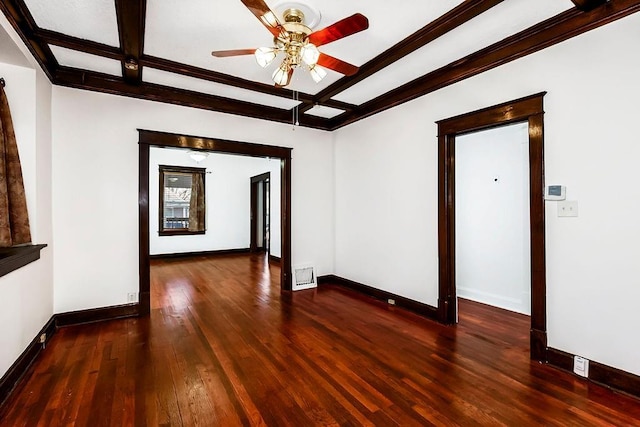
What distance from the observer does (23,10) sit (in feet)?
7.50

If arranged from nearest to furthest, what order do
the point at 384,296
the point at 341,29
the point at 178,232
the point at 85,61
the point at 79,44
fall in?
the point at 341,29 → the point at 79,44 → the point at 85,61 → the point at 384,296 → the point at 178,232

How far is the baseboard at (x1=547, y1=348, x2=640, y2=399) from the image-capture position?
6.96 feet

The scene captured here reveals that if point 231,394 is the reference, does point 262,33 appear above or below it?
above

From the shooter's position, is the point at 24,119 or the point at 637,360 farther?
the point at 24,119

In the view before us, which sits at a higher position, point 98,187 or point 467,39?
point 467,39

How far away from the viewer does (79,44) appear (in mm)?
2779

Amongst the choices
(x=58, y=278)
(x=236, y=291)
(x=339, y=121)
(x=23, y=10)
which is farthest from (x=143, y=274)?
(x=339, y=121)

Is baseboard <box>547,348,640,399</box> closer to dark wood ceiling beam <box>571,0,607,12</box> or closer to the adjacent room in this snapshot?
the adjacent room

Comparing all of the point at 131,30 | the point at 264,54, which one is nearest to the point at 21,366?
the point at 131,30

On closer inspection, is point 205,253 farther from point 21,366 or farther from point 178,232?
point 21,366

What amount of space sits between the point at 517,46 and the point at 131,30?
327cm

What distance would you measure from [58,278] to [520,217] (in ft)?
17.8

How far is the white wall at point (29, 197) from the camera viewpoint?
2225 mm

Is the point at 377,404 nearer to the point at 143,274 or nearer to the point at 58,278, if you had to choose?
the point at 143,274
